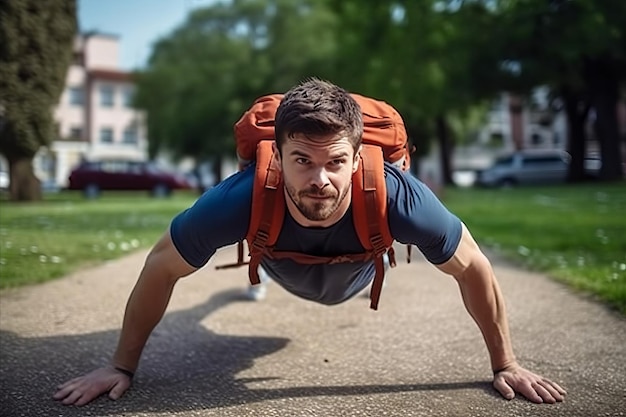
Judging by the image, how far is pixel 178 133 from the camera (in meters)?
34.2

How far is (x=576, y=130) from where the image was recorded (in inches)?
1147

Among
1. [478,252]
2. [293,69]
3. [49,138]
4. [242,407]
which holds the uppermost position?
[293,69]

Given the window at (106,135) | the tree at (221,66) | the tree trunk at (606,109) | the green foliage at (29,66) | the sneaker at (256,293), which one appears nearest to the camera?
the sneaker at (256,293)

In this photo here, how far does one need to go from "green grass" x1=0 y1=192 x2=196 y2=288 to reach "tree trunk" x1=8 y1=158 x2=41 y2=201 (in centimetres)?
8

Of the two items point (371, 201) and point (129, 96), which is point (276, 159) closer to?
point (371, 201)

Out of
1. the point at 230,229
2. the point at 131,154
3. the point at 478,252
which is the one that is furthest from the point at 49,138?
the point at 131,154

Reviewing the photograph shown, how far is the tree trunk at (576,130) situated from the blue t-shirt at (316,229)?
27.2 m

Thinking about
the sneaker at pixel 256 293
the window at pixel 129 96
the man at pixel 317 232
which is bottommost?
the sneaker at pixel 256 293

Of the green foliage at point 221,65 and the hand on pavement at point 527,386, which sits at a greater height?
the green foliage at point 221,65

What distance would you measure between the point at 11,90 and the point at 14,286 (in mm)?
1528

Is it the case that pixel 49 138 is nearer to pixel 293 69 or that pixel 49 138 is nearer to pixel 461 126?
pixel 293 69

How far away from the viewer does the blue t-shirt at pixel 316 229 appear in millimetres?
2309

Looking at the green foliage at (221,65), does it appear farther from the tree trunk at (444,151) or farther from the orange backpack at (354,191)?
the orange backpack at (354,191)

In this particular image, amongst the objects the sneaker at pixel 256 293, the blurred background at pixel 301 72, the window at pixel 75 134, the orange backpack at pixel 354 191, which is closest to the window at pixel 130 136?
the blurred background at pixel 301 72
